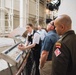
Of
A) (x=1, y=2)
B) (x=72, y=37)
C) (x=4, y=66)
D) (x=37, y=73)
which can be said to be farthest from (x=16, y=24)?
(x=72, y=37)

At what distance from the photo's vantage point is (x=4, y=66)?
7.21 ft

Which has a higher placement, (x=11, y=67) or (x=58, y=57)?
(x=58, y=57)

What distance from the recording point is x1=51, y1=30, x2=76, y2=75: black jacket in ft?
5.33

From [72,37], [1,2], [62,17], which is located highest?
[1,2]

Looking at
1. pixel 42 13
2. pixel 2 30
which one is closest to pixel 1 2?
pixel 2 30

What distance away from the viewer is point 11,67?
2.11 m

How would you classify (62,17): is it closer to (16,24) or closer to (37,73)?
(37,73)

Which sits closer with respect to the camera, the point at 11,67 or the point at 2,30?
the point at 11,67

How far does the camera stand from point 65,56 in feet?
5.32

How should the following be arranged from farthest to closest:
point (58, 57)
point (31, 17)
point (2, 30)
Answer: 1. point (31, 17)
2. point (2, 30)
3. point (58, 57)

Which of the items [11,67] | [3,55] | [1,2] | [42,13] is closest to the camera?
[3,55]

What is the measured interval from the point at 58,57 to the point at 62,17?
357 mm

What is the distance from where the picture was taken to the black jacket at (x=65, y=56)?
1.63 metres

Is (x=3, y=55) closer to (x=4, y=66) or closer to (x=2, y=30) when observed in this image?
(x=4, y=66)
